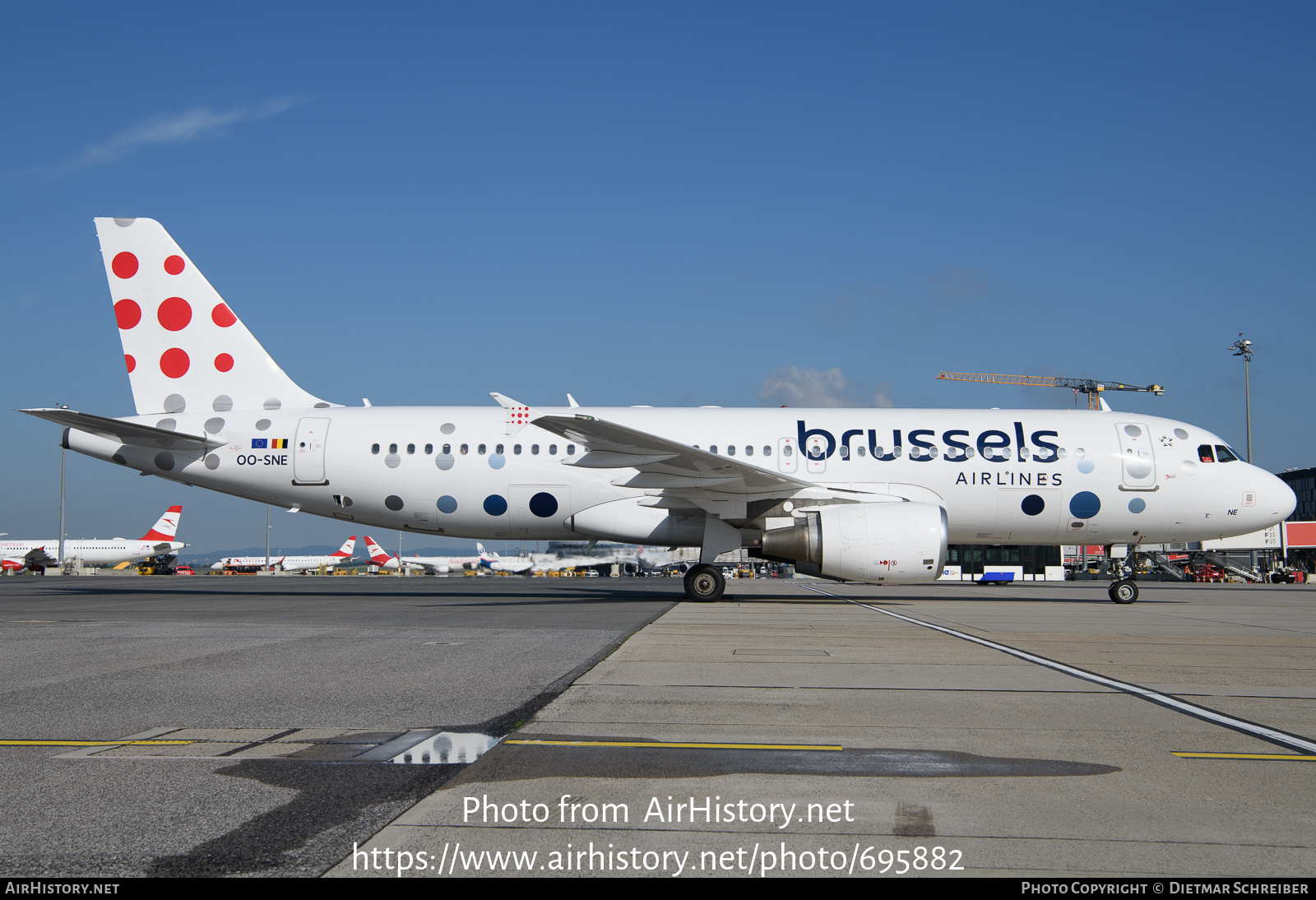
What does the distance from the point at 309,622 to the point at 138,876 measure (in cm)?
970

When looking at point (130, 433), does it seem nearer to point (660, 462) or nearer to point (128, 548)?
point (660, 462)

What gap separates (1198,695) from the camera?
6.29 meters

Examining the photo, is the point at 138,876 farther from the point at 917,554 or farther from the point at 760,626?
the point at 917,554

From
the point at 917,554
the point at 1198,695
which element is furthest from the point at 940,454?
the point at 1198,695

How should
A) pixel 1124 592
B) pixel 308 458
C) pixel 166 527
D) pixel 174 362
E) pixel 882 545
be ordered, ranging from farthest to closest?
1. pixel 166 527
2. pixel 174 362
3. pixel 1124 592
4. pixel 308 458
5. pixel 882 545

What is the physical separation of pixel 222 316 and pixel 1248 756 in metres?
20.0

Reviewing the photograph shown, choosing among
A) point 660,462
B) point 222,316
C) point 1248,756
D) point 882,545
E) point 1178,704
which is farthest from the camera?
point 222,316

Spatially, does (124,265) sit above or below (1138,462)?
above

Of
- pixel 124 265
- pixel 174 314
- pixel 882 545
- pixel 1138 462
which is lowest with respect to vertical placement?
pixel 882 545

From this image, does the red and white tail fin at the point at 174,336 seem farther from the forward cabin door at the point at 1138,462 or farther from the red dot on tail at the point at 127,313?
the forward cabin door at the point at 1138,462

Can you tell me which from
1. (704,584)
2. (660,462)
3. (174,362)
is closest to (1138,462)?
(704,584)

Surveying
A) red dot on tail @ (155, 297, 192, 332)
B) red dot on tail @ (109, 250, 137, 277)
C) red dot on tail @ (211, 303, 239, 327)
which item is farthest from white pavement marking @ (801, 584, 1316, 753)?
red dot on tail @ (109, 250, 137, 277)

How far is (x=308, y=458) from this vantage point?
1819 cm

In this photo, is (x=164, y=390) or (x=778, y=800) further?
(x=164, y=390)
